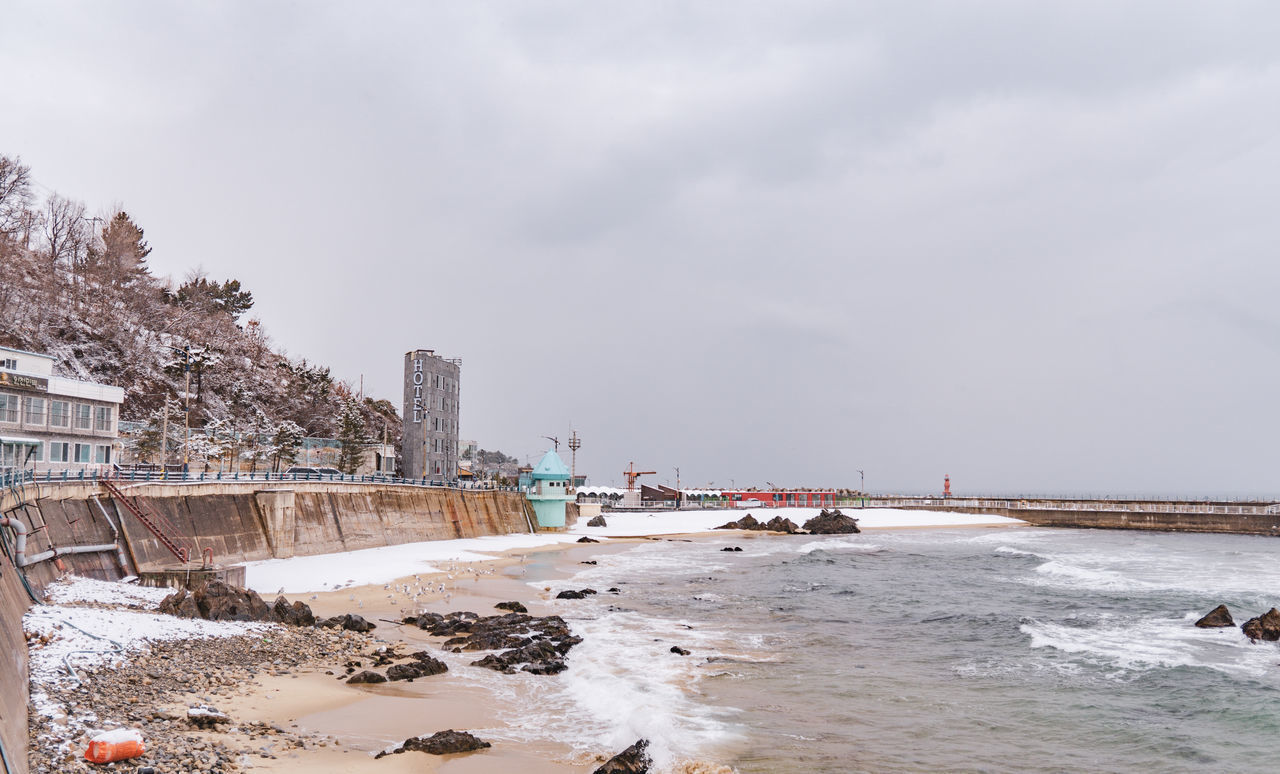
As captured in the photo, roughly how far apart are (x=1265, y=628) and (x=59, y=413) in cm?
5385

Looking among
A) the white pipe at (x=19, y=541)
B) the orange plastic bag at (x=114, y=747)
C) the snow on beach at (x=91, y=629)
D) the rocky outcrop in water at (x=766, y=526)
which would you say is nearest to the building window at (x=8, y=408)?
the snow on beach at (x=91, y=629)

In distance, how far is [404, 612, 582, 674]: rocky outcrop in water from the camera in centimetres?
2338

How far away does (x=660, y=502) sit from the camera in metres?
114

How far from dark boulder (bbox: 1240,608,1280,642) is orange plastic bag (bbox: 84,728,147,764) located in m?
35.7

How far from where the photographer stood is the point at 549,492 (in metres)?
74.3

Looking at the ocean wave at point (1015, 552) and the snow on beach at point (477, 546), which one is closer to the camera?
the snow on beach at point (477, 546)

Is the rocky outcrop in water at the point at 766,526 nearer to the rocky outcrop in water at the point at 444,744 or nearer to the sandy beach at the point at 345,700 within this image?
the sandy beach at the point at 345,700

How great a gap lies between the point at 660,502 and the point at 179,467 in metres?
70.6

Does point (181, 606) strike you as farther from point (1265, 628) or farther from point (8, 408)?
point (1265, 628)

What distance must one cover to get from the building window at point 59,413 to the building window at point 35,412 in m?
0.44

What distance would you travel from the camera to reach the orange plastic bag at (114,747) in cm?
1150

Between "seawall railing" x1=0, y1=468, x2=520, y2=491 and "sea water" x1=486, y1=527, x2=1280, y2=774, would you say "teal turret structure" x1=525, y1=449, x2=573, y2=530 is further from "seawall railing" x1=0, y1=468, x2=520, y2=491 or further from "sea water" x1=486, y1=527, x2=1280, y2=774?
"sea water" x1=486, y1=527, x2=1280, y2=774

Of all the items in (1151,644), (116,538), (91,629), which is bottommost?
(1151,644)

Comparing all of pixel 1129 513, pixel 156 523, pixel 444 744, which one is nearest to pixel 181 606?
pixel 156 523
